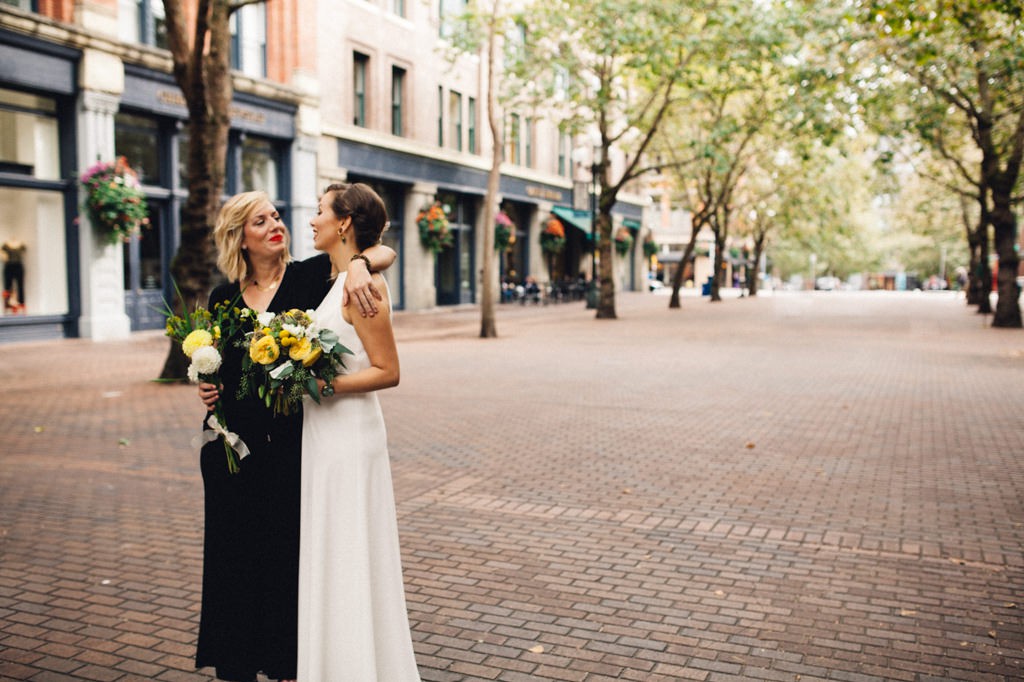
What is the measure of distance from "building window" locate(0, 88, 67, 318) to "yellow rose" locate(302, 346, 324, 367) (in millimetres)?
17885

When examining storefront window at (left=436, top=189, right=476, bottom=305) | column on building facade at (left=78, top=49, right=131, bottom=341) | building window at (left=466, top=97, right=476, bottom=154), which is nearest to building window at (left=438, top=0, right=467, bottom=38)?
building window at (left=466, top=97, right=476, bottom=154)

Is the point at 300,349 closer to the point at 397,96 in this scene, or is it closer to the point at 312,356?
the point at 312,356

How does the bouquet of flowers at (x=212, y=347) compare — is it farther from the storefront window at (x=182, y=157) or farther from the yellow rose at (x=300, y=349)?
the storefront window at (x=182, y=157)

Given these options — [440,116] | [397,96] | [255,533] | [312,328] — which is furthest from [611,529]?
[440,116]

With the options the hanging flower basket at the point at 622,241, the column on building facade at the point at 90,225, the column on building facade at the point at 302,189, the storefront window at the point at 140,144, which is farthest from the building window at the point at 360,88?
the hanging flower basket at the point at 622,241

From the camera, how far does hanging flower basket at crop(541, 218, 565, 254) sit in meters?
40.1

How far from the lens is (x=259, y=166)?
2512 centimetres

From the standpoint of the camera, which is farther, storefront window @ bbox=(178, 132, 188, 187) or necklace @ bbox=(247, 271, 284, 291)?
storefront window @ bbox=(178, 132, 188, 187)

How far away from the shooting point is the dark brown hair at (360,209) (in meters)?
3.17

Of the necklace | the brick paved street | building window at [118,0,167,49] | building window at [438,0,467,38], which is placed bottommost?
the brick paved street

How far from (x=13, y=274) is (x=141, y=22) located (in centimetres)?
635

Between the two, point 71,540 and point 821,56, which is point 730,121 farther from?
point 71,540

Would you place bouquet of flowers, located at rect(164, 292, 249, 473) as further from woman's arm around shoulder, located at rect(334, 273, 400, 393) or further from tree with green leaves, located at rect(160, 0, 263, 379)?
tree with green leaves, located at rect(160, 0, 263, 379)

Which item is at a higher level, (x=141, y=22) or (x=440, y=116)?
(x=440, y=116)
